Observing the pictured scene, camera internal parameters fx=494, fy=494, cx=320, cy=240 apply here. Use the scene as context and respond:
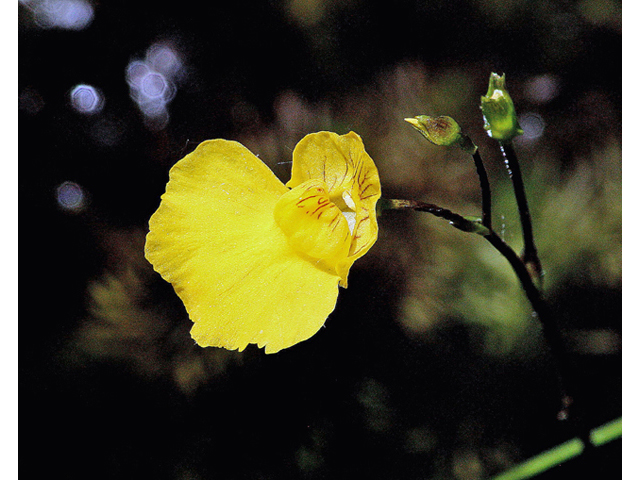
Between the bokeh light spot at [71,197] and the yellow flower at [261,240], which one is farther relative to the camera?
the bokeh light spot at [71,197]

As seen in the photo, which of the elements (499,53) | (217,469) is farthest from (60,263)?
(499,53)

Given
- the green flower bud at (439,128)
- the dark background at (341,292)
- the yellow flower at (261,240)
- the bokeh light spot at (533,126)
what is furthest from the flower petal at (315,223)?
the bokeh light spot at (533,126)

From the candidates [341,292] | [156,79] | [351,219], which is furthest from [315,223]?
[156,79]

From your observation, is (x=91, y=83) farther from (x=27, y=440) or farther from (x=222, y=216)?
(x=27, y=440)

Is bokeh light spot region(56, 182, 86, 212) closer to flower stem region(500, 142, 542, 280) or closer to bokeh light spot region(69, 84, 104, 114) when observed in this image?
bokeh light spot region(69, 84, 104, 114)

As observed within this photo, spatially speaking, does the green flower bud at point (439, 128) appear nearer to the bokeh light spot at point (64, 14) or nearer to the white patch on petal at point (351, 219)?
the white patch on petal at point (351, 219)
